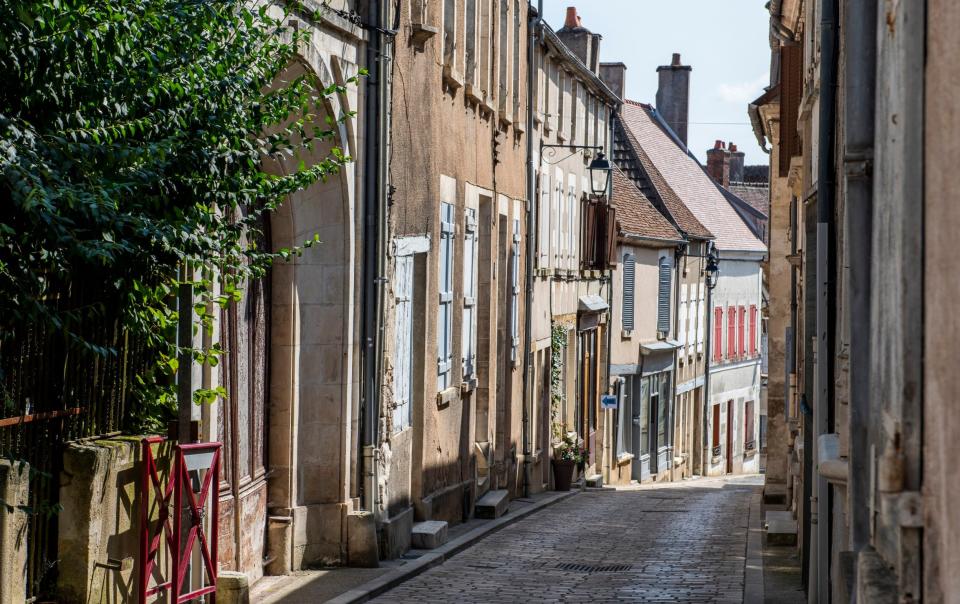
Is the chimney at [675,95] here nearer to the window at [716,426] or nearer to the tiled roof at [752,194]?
the tiled roof at [752,194]

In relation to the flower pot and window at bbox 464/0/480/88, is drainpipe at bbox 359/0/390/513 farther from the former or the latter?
the flower pot

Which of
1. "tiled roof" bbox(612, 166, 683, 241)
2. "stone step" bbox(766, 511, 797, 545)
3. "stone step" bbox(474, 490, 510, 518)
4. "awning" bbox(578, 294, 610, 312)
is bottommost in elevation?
"stone step" bbox(474, 490, 510, 518)

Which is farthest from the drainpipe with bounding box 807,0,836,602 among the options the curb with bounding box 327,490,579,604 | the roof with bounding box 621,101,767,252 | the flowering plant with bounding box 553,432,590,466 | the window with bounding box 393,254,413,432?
the roof with bounding box 621,101,767,252

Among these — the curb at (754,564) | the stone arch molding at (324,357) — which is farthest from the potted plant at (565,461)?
the stone arch molding at (324,357)

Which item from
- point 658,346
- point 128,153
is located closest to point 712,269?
point 658,346

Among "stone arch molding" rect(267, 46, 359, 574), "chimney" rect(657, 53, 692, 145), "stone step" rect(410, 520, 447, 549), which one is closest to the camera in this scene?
"stone arch molding" rect(267, 46, 359, 574)

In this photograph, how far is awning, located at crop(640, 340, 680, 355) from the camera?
31703 millimetres

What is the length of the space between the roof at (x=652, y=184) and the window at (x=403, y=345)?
69.8 feet

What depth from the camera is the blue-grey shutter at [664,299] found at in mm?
33344

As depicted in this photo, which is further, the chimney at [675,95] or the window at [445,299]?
the chimney at [675,95]

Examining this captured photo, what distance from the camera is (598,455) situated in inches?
1099

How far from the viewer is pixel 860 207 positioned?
5.32m

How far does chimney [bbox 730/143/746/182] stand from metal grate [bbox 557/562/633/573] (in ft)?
134

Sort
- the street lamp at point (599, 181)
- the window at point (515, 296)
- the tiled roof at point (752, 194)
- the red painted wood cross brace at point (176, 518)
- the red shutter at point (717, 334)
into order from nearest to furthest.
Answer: the red painted wood cross brace at point (176, 518) → the window at point (515, 296) → the street lamp at point (599, 181) → the red shutter at point (717, 334) → the tiled roof at point (752, 194)
